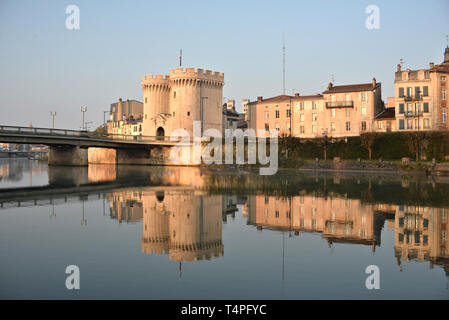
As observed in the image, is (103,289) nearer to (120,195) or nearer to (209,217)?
(209,217)

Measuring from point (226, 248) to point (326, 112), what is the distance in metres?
58.5

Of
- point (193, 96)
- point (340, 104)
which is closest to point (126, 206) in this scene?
point (340, 104)

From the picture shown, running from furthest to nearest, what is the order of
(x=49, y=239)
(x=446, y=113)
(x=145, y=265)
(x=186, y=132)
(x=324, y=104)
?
1. (x=186, y=132)
2. (x=324, y=104)
3. (x=446, y=113)
4. (x=49, y=239)
5. (x=145, y=265)

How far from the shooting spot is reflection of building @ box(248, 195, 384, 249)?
45.6 ft

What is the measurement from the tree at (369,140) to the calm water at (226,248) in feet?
117

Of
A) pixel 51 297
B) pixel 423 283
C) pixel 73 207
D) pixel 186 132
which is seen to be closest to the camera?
pixel 51 297

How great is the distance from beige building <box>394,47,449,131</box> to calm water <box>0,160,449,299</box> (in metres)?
39.4

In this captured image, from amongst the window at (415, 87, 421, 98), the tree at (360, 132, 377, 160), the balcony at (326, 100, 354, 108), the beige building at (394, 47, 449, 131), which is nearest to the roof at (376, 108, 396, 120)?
the beige building at (394, 47, 449, 131)

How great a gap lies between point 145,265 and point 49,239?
4.53 m

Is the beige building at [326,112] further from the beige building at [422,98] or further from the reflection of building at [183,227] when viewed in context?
the reflection of building at [183,227]

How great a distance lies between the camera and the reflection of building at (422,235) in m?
10.9

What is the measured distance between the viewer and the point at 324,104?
2670 inches

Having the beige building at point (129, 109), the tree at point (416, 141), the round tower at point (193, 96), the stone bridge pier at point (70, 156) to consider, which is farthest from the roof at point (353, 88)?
the beige building at point (129, 109)

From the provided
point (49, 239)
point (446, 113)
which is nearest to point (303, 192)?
point (49, 239)
